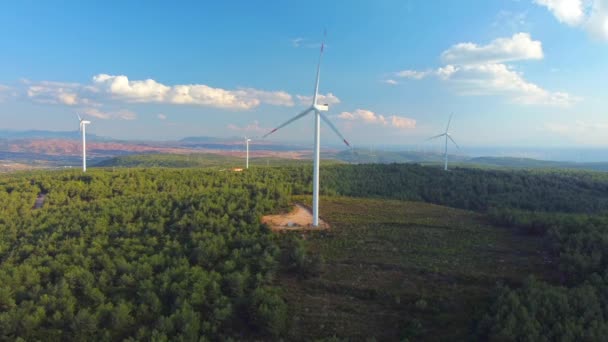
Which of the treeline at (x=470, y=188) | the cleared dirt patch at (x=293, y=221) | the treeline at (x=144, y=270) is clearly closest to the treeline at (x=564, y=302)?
the treeline at (x=144, y=270)

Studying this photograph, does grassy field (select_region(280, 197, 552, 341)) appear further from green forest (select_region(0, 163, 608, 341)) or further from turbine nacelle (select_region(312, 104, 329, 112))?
turbine nacelle (select_region(312, 104, 329, 112))

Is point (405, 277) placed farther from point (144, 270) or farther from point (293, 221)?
point (144, 270)

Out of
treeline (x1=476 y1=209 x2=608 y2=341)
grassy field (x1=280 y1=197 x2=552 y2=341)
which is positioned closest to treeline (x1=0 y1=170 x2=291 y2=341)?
grassy field (x1=280 y1=197 x2=552 y2=341)

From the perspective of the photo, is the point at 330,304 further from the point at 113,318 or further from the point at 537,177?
the point at 537,177

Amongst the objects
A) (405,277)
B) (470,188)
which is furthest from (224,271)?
(470,188)

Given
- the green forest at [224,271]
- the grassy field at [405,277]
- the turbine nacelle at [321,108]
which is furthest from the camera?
the turbine nacelle at [321,108]

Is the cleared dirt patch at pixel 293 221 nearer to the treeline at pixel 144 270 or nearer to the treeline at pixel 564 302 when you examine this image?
the treeline at pixel 144 270
